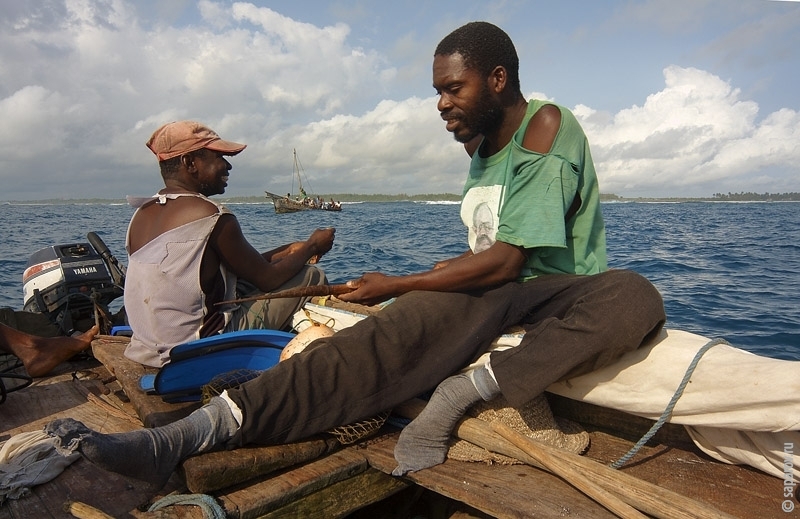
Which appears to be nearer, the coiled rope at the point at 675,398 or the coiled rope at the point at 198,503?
the coiled rope at the point at 198,503

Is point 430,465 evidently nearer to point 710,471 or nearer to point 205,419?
point 205,419

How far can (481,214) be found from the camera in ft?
8.70

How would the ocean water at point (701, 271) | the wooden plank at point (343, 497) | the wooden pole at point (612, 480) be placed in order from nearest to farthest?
1. the wooden pole at point (612, 480)
2. the wooden plank at point (343, 497)
3. the ocean water at point (701, 271)

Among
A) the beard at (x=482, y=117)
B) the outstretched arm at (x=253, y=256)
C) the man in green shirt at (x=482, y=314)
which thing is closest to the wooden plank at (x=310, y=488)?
the man in green shirt at (x=482, y=314)

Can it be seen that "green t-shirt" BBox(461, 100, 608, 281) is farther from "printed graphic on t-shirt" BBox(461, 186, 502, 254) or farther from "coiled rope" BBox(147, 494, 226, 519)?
"coiled rope" BBox(147, 494, 226, 519)

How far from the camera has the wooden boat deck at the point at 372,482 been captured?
1.85 metres

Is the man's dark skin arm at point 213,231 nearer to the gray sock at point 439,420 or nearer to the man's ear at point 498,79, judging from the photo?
the gray sock at point 439,420

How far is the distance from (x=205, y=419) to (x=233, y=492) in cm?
28

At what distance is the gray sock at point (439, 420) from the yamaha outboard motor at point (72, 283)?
3.26 m

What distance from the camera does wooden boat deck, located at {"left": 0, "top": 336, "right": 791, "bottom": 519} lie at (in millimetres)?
1852

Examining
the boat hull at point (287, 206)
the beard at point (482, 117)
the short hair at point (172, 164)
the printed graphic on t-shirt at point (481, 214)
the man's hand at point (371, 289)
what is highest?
the beard at point (482, 117)

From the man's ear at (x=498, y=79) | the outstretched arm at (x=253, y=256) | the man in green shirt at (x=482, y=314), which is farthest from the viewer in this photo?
the outstretched arm at (x=253, y=256)

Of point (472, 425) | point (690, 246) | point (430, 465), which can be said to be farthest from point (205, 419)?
point (690, 246)

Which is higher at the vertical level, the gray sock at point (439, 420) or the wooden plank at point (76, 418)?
the gray sock at point (439, 420)
